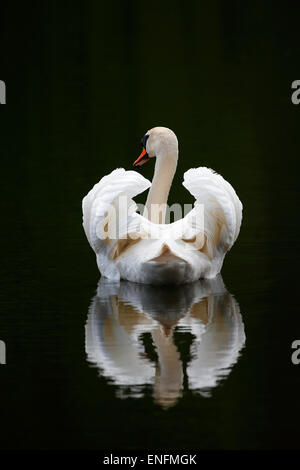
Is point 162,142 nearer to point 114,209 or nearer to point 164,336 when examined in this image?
point 114,209

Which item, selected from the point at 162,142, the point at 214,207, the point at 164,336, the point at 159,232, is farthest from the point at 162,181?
the point at 164,336

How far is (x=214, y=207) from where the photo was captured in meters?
9.52

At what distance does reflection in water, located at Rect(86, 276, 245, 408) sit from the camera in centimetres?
690

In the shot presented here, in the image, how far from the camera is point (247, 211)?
1274 cm

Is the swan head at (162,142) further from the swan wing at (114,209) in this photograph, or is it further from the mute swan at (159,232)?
the swan wing at (114,209)

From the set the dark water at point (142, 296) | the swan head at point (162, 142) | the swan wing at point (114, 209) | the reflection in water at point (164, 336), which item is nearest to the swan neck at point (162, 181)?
the swan head at point (162, 142)

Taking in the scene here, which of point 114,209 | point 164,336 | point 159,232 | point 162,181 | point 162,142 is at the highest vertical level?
point 162,142

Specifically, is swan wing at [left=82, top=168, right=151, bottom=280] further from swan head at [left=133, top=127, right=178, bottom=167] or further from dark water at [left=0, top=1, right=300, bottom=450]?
swan head at [left=133, top=127, right=178, bottom=167]

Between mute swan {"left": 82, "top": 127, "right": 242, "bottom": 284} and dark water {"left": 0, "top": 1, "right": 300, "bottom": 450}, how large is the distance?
189 millimetres

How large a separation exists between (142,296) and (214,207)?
1007mm

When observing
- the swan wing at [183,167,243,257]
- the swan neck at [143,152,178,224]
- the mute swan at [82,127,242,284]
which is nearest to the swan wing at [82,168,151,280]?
the mute swan at [82,127,242,284]

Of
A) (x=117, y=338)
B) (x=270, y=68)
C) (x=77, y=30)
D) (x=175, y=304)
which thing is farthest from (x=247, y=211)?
(x=77, y=30)
